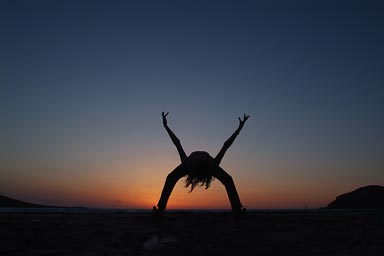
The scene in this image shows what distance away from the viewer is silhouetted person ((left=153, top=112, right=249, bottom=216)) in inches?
529

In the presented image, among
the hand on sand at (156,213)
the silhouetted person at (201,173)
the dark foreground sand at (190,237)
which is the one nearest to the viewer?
the dark foreground sand at (190,237)

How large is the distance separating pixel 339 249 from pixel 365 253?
2.66 ft

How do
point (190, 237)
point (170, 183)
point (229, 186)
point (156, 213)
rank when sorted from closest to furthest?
point (190, 237) < point (156, 213) < point (170, 183) < point (229, 186)

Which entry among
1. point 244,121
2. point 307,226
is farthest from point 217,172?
point 307,226

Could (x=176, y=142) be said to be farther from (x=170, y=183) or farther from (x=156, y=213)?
(x=156, y=213)

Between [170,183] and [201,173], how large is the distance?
128 cm

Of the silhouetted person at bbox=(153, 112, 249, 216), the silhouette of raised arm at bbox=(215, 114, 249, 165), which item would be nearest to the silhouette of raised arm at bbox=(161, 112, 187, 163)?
the silhouetted person at bbox=(153, 112, 249, 216)

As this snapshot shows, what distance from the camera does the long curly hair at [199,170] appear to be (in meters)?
13.5

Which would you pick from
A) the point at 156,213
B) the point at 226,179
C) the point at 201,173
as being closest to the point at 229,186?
the point at 226,179

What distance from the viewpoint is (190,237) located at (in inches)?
415

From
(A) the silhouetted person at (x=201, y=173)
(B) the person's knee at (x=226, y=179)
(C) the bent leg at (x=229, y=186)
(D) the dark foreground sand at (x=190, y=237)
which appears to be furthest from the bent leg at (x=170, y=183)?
(B) the person's knee at (x=226, y=179)

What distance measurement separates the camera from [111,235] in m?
10.3

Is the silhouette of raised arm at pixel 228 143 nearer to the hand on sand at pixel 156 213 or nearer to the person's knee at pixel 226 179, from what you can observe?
the person's knee at pixel 226 179

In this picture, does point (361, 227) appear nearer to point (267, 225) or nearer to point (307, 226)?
point (307, 226)
